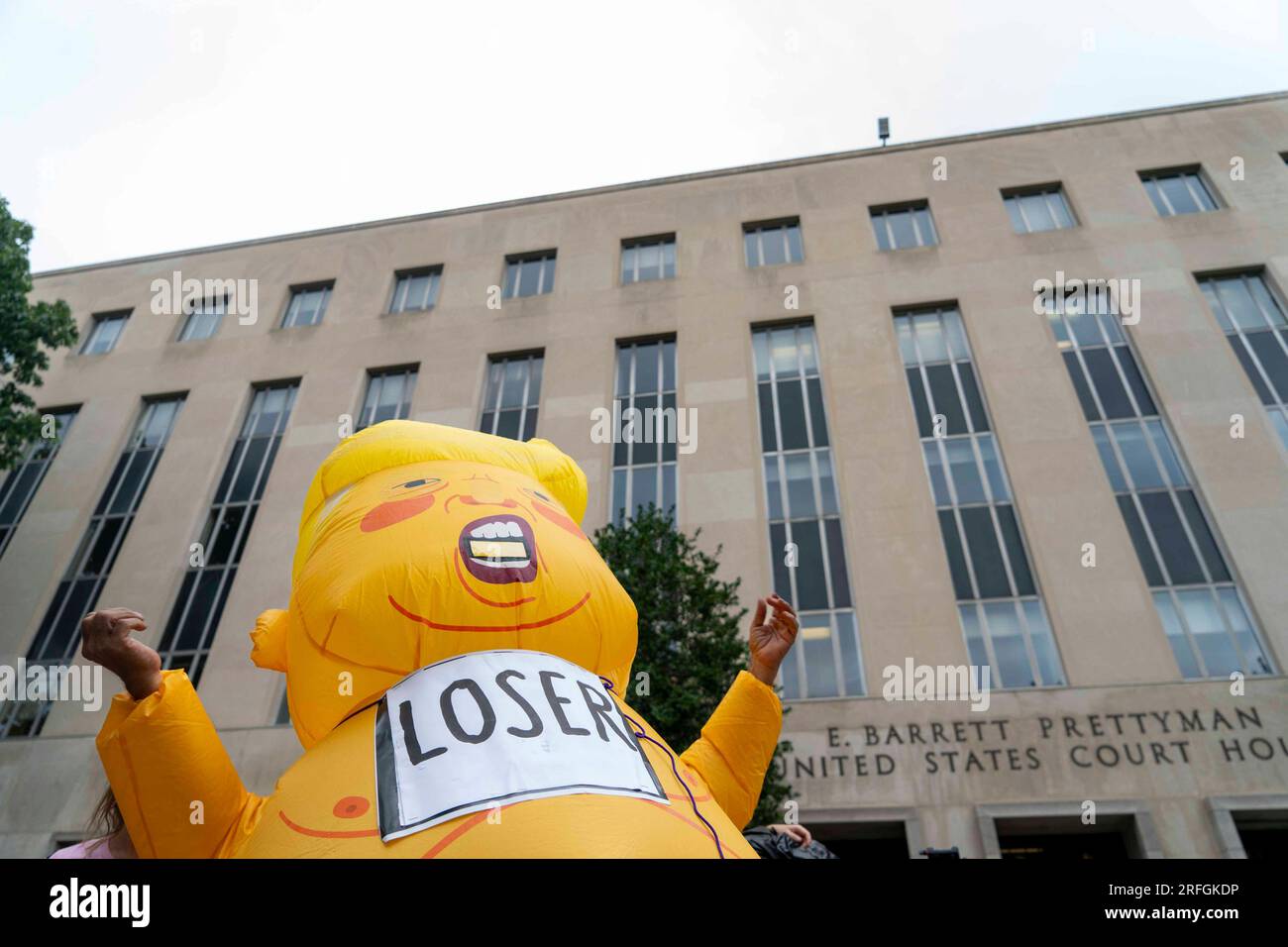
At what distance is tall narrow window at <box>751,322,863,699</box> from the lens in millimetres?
13945

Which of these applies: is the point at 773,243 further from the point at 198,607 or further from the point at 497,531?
the point at 497,531

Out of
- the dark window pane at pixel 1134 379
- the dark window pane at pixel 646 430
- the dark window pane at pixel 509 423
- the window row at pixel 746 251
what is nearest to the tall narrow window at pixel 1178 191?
the window row at pixel 746 251

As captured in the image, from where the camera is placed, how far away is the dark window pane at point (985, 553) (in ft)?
46.5

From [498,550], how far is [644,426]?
46.9 feet

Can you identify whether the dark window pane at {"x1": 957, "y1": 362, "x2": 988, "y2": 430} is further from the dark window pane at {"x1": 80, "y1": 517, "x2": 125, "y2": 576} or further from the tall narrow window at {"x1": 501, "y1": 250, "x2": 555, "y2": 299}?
the dark window pane at {"x1": 80, "y1": 517, "x2": 125, "y2": 576}

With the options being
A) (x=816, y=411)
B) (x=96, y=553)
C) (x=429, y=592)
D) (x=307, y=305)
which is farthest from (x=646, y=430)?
(x=96, y=553)

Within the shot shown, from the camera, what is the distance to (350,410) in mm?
19391

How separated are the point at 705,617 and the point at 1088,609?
26.4 ft

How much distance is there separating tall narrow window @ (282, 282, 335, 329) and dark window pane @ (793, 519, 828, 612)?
1632 cm

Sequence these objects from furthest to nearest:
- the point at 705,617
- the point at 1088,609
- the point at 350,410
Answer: the point at 350,410 → the point at 1088,609 → the point at 705,617

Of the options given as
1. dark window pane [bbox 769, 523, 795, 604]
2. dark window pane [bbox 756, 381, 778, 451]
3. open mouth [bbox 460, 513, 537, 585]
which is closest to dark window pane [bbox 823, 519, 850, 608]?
dark window pane [bbox 769, 523, 795, 604]

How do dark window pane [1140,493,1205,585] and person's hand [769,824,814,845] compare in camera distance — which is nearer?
person's hand [769,824,814,845]
